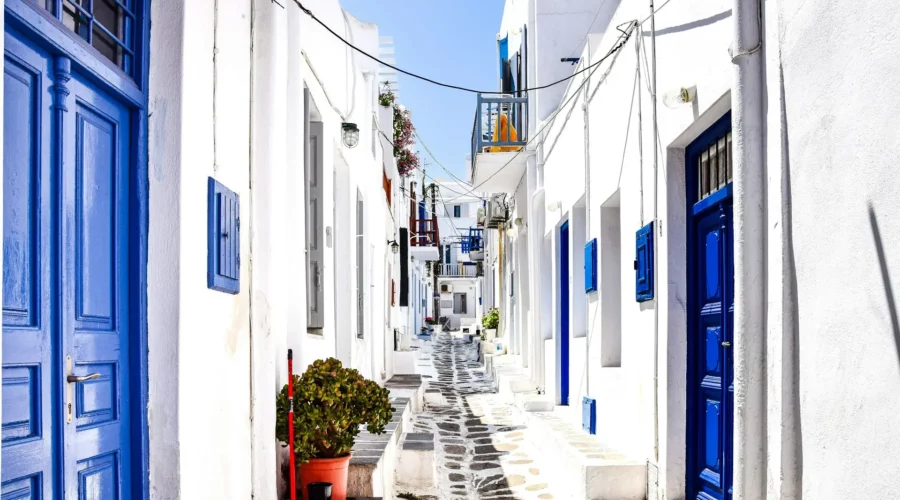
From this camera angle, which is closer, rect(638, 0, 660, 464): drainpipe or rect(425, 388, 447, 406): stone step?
rect(638, 0, 660, 464): drainpipe

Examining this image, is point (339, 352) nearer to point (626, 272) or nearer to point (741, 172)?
point (626, 272)

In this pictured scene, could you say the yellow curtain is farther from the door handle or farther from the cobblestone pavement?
the door handle

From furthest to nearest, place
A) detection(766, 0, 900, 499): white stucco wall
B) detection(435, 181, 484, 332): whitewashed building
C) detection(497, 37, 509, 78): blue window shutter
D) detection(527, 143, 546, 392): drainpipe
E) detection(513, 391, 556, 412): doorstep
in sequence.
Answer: detection(435, 181, 484, 332): whitewashed building → detection(497, 37, 509, 78): blue window shutter → detection(527, 143, 546, 392): drainpipe → detection(513, 391, 556, 412): doorstep → detection(766, 0, 900, 499): white stucco wall

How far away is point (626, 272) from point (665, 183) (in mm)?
1309

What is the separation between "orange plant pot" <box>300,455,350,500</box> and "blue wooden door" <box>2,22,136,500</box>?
1780mm

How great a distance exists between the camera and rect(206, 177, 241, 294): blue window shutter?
12.7 ft

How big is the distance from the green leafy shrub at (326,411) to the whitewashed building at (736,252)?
1750 mm

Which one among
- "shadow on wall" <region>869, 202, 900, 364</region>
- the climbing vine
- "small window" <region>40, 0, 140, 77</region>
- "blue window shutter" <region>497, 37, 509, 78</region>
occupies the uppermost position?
"blue window shutter" <region>497, 37, 509, 78</region>

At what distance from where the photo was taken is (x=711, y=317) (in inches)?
196

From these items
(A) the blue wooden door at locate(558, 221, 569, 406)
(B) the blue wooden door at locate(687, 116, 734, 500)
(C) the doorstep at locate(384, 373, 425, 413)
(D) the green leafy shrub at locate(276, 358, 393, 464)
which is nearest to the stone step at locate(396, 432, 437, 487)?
(D) the green leafy shrub at locate(276, 358, 393, 464)

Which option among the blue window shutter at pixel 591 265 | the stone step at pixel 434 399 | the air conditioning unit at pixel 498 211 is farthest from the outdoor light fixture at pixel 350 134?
the air conditioning unit at pixel 498 211

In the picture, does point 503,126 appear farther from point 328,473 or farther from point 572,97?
point 328,473

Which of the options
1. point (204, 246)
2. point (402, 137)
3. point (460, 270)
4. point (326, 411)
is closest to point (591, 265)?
point (326, 411)

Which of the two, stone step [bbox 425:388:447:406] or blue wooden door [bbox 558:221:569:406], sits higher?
blue wooden door [bbox 558:221:569:406]
